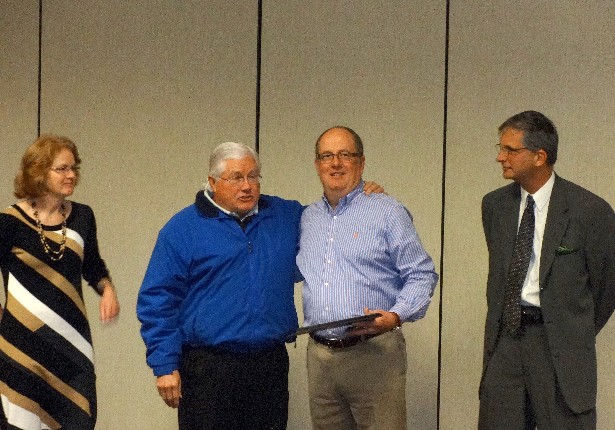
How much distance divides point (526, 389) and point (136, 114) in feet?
8.77

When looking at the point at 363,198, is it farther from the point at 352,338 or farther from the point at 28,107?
the point at 28,107

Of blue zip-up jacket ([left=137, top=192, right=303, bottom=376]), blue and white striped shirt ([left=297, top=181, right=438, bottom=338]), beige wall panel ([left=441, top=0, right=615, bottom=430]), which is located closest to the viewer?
blue zip-up jacket ([left=137, top=192, right=303, bottom=376])

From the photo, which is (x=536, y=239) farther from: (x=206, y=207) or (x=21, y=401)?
(x=21, y=401)

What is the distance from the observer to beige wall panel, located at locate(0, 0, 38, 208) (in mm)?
5207

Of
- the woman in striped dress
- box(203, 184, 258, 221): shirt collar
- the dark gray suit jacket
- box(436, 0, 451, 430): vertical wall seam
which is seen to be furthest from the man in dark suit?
the woman in striped dress

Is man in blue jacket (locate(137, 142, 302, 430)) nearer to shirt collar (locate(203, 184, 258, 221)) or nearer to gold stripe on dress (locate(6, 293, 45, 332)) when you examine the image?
shirt collar (locate(203, 184, 258, 221))

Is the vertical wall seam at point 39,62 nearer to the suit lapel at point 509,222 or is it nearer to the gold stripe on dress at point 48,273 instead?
the gold stripe on dress at point 48,273

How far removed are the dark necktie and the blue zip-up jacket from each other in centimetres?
84

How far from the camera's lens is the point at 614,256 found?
136 inches

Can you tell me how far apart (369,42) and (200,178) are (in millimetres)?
1168

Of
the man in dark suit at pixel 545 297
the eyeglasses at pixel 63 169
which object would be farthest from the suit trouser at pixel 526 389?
the eyeglasses at pixel 63 169

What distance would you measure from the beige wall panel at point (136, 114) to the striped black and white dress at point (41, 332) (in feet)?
5.15

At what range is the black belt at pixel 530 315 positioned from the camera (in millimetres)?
3426

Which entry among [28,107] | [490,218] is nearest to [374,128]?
[490,218]
